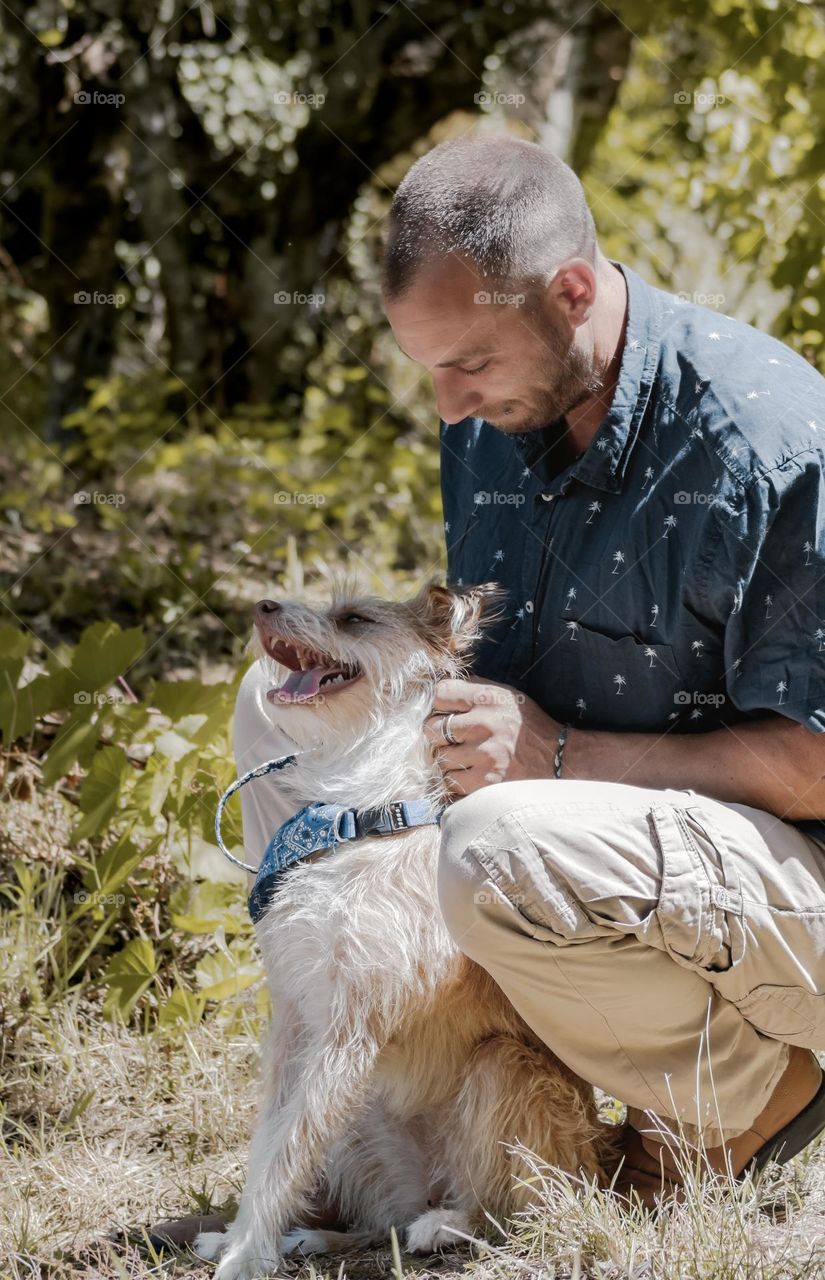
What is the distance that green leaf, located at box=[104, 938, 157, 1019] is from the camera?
350 cm

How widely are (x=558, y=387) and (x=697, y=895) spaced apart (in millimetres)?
1097

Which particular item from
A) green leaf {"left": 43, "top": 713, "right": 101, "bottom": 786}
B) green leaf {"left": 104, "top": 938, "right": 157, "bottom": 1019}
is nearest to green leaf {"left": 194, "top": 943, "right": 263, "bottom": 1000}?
green leaf {"left": 104, "top": 938, "right": 157, "bottom": 1019}

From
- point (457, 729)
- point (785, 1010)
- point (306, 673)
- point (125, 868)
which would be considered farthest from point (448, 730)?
point (125, 868)

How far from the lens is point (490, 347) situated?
2.80m

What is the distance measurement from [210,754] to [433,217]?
1703 mm

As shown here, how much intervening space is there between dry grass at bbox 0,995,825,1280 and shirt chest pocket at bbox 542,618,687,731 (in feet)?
3.01

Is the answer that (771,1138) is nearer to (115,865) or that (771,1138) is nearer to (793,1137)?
(793,1137)

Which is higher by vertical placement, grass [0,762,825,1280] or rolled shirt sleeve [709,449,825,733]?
rolled shirt sleeve [709,449,825,733]

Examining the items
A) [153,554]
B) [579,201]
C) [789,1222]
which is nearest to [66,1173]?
[789,1222]

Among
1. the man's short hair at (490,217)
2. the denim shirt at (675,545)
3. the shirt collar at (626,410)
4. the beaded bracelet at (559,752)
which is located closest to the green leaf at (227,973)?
the denim shirt at (675,545)

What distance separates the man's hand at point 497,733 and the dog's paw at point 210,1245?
99cm

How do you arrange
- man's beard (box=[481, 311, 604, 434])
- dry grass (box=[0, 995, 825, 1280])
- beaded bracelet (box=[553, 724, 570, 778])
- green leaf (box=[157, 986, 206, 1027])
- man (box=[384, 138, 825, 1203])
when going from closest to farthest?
dry grass (box=[0, 995, 825, 1280]), man (box=[384, 138, 825, 1203]), beaded bracelet (box=[553, 724, 570, 778]), man's beard (box=[481, 311, 604, 434]), green leaf (box=[157, 986, 206, 1027])

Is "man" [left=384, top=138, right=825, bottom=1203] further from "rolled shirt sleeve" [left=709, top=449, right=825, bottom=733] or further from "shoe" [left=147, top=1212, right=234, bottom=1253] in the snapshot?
"shoe" [left=147, top=1212, right=234, bottom=1253]

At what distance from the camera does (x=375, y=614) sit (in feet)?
9.58
